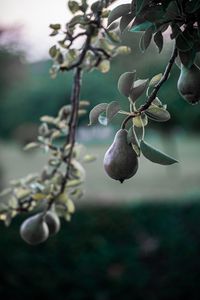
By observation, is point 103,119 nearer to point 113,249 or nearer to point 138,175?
point 113,249

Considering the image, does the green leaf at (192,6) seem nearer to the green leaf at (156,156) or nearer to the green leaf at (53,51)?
the green leaf at (156,156)

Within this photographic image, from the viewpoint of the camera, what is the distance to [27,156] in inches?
236

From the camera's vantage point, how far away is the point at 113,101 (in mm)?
394

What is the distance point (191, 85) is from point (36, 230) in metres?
0.28

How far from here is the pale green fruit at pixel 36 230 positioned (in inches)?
23.1

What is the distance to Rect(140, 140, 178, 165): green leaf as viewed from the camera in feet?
1.17

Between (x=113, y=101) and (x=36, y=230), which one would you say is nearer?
(x=113, y=101)

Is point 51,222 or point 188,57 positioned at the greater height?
point 188,57

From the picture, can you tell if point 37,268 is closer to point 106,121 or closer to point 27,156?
point 106,121

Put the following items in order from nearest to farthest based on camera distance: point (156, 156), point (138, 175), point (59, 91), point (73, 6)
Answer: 1. point (156, 156)
2. point (73, 6)
3. point (59, 91)
4. point (138, 175)

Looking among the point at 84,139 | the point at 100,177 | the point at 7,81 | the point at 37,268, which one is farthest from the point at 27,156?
the point at 37,268

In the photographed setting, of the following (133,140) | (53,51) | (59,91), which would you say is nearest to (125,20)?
(133,140)

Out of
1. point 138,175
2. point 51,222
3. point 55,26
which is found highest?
point 55,26

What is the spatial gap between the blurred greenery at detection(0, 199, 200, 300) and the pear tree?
1826mm
